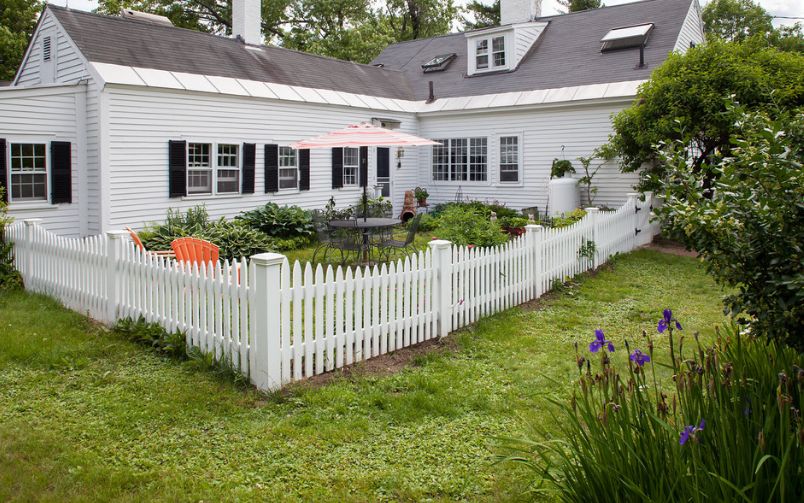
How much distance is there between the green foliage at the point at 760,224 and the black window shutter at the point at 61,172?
1161cm

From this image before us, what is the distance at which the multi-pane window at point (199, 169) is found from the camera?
13633 millimetres

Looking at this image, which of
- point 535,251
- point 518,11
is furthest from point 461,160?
point 535,251

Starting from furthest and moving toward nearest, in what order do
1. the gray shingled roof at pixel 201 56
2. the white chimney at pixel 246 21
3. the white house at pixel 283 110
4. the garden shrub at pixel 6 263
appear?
1. the white chimney at pixel 246 21
2. the gray shingled roof at pixel 201 56
3. the white house at pixel 283 110
4. the garden shrub at pixel 6 263

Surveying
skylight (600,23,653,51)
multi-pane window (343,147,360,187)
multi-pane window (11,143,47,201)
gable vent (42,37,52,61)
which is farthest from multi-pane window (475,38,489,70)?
multi-pane window (11,143,47,201)

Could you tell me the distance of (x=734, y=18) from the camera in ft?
116

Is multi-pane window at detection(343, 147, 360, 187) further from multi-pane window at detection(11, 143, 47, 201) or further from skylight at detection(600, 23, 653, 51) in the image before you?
multi-pane window at detection(11, 143, 47, 201)

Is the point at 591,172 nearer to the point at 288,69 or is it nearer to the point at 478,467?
the point at 288,69

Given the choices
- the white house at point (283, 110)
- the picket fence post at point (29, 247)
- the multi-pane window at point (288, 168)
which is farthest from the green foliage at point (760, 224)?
the multi-pane window at point (288, 168)

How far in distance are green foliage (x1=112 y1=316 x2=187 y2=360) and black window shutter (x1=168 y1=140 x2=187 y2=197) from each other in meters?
6.89

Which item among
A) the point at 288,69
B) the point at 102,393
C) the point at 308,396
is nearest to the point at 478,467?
the point at 308,396

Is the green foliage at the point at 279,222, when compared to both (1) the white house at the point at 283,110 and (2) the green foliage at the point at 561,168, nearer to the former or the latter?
(1) the white house at the point at 283,110

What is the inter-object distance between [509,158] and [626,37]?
451 centimetres

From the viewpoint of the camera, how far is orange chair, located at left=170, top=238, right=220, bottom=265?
8.27m

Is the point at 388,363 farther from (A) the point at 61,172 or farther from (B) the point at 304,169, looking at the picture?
(B) the point at 304,169
